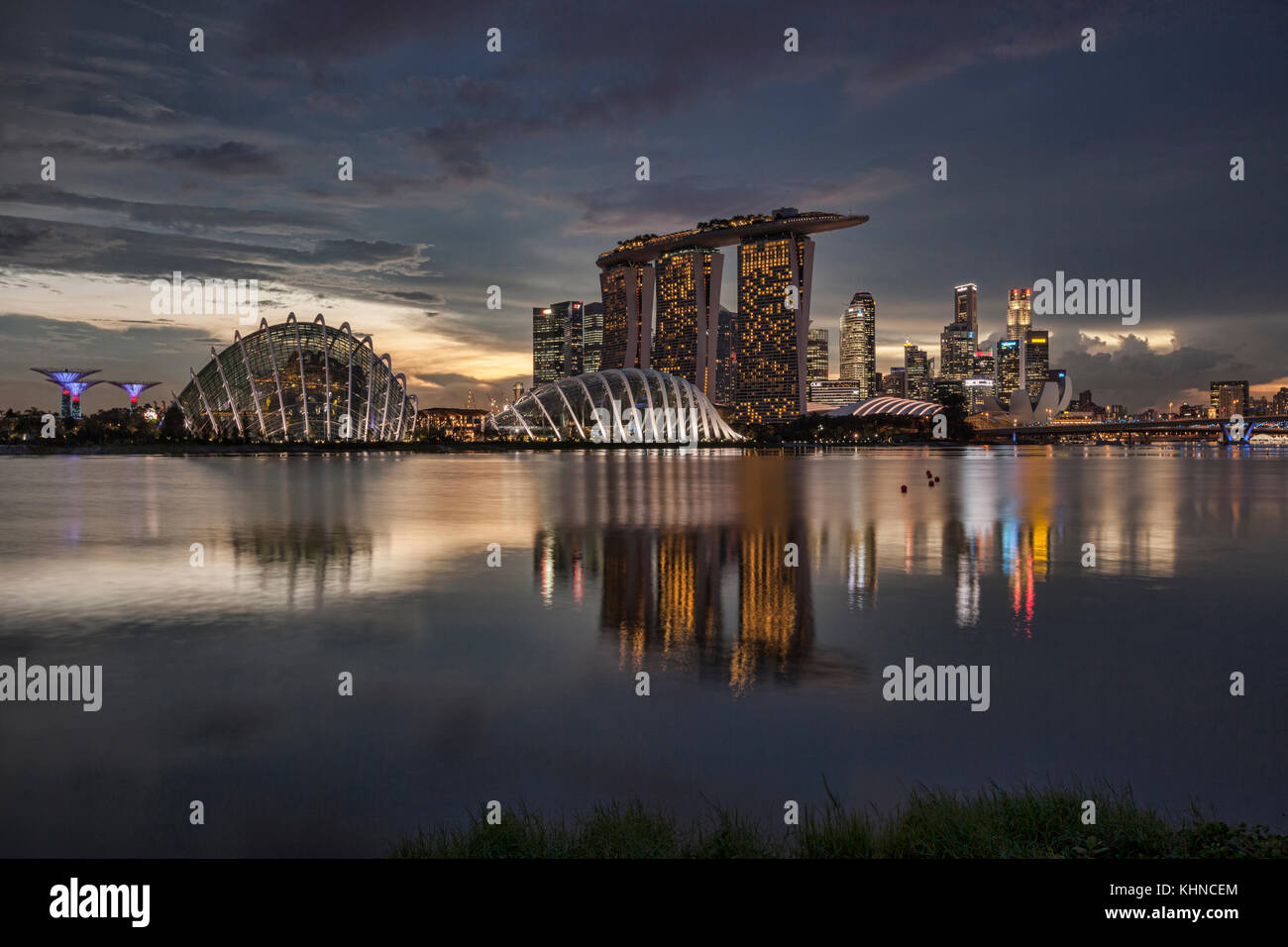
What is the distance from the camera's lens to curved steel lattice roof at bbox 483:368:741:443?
136 m

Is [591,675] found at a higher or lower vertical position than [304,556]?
lower

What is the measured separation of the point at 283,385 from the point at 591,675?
114992 mm

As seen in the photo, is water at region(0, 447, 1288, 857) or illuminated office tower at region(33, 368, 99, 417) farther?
illuminated office tower at region(33, 368, 99, 417)

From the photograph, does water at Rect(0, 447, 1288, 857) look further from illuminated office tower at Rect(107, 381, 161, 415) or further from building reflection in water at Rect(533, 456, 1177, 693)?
illuminated office tower at Rect(107, 381, 161, 415)

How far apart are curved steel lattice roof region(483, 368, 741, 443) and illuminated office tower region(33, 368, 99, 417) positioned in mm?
101664

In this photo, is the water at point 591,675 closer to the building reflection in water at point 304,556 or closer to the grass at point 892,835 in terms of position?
the building reflection in water at point 304,556

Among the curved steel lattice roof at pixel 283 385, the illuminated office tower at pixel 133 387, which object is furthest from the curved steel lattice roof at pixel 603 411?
the illuminated office tower at pixel 133 387

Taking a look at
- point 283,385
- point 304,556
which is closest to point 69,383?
point 283,385

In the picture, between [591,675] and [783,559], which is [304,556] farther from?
[591,675]

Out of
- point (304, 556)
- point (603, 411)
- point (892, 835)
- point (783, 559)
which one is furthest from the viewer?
point (603, 411)

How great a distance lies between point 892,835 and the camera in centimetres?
550

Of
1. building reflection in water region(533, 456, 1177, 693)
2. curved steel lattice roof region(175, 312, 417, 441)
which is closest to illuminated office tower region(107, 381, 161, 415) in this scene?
curved steel lattice roof region(175, 312, 417, 441)
